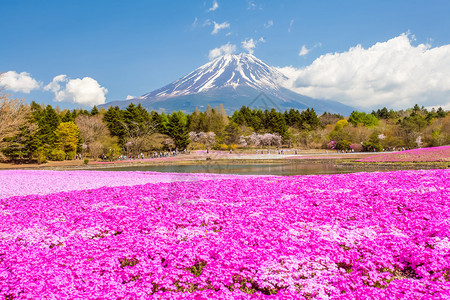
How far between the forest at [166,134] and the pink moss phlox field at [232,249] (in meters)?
35.9

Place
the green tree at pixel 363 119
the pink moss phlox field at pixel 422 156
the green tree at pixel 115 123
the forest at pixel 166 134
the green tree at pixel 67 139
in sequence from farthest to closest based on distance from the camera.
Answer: the green tree at pixel 363 119, the green tree at pixel 115 123, the green tree at pixel 67 139, the forest at pixel 166 134, the pink moss phlox field at pixel 422 156

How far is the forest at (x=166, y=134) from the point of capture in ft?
186

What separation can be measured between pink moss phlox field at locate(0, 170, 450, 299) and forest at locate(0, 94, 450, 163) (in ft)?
118

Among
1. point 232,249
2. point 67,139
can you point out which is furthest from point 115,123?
point 232,249

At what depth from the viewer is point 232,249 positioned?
→ 6148 millimetres

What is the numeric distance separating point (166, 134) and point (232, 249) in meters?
75.2

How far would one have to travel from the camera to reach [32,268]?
5.52 meters

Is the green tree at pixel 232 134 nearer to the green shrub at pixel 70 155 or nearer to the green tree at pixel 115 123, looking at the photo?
the green tree at pixel 115 123

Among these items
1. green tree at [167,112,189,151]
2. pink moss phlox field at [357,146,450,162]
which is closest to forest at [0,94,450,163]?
green tree at [167,112,189,151]

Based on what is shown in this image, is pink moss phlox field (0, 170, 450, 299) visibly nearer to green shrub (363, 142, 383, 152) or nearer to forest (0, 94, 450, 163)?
forest (0, 94, 450, 163)

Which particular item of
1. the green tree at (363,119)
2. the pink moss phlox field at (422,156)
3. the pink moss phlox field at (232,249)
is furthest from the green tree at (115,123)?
the green tree at (363,119)

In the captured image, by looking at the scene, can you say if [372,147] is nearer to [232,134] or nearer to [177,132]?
[232,134]

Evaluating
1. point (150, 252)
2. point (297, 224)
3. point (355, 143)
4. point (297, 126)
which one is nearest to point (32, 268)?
point (150, 252)

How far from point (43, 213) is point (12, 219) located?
0.92 metres
